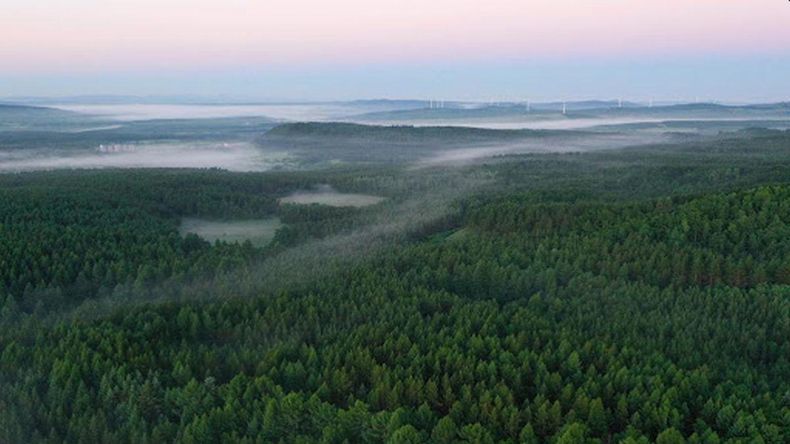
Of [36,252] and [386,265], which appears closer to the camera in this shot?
[386,265]

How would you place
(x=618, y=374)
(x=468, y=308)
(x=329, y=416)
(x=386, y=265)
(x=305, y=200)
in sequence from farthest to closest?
1. (x=305, y=200)
2. (x=386, y=265)
3. (x=468, y=308)
4. (x=618, y=374)
5. (x=329, y=416)

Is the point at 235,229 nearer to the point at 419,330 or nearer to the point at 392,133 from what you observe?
the point at 419,330

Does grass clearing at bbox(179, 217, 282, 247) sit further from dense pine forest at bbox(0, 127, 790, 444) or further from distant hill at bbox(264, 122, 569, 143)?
distant hill at bbox(264, 122, 569, 143)

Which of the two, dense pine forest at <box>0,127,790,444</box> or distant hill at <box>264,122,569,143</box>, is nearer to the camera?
dense pine forest at <box>0,127,790,444</box>

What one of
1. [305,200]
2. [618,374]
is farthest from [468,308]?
[305,200]

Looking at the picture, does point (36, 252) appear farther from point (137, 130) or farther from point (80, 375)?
point (137, 130)

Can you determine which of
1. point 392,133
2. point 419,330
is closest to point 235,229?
point 419,330

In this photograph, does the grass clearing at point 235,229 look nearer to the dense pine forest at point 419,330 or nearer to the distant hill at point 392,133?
the dense pine forest at point 419,330

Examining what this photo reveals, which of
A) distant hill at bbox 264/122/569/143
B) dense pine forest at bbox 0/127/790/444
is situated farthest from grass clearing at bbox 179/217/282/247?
distant hill at bbox 264/122/569/143
